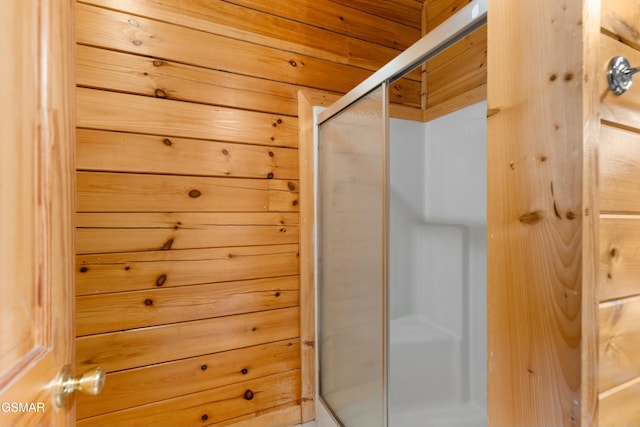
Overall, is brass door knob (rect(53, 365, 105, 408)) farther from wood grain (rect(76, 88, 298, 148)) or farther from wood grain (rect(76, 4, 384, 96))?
wood grain (rect(76, 4, 384, 96))

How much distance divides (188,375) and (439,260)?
5.19ft

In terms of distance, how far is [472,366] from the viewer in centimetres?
166

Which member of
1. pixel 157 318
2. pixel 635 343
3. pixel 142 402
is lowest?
pixel 142 402

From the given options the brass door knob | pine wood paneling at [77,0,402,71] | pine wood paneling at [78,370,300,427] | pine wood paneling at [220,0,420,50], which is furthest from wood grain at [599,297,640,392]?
pine wood paneling at [220,0,420,50]

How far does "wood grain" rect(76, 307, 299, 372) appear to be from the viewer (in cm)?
120

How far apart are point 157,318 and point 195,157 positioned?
2.41ft

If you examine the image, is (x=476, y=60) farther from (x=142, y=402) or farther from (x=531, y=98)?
(x=142, y=402)

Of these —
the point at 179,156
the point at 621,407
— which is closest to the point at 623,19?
the point at 621,407

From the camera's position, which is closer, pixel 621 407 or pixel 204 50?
pixel 621 407

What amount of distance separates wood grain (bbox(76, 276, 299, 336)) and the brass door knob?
0.78 meters

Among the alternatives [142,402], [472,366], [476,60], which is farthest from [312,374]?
[476,60]

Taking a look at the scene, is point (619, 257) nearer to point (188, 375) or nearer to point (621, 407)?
point (621, 407)

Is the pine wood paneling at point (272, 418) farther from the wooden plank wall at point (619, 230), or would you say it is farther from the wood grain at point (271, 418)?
the wooden plank wall at point (619, 230)

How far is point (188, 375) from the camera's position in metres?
1.34
